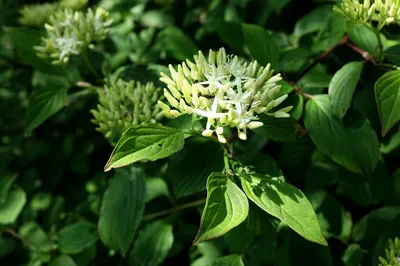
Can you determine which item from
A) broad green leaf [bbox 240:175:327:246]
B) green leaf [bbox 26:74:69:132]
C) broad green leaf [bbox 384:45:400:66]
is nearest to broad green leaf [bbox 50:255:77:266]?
green leaf [bbox 26:74:69:132]

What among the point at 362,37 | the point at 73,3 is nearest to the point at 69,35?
the point at 73,3

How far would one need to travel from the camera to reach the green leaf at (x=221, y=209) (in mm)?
A: 974

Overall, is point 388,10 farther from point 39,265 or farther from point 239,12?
point 39,265

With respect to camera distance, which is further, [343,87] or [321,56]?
[321,56]

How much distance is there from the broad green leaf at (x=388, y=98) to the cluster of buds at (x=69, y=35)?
3.24 ft

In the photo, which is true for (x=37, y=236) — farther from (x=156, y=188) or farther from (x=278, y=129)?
(x=278, y=129)

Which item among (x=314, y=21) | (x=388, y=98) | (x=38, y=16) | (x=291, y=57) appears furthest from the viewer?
(x=38, y=16)

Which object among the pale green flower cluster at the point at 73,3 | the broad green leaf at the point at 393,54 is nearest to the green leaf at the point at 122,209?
the broad green leaf at the point at 393,54

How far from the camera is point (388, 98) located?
1.13 meters

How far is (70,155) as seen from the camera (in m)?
2.31

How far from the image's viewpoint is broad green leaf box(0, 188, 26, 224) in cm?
188

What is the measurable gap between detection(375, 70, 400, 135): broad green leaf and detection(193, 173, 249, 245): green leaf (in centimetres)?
39

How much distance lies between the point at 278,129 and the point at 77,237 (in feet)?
2.92

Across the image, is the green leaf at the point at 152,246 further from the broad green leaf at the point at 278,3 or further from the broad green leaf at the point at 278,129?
the broad green leaf at the point at 278,3
